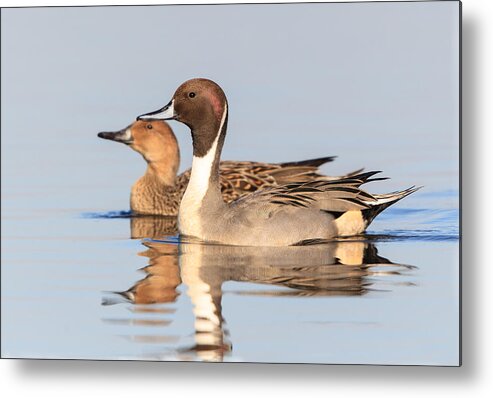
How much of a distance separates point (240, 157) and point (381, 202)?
0.75 m

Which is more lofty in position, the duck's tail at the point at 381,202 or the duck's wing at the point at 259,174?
the duck's wing at the point at 259,174

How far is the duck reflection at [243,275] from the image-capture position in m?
6.62

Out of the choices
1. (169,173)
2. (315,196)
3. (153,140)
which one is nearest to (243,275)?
(315,196)

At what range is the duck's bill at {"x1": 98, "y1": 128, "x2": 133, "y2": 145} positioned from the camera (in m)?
6.99

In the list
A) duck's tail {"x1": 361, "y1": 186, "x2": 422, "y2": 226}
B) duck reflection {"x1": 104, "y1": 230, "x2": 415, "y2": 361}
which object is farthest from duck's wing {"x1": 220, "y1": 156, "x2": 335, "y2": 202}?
duck reflection {"x1": 104, "y1": 230, "x2": 415, "y2": 361}

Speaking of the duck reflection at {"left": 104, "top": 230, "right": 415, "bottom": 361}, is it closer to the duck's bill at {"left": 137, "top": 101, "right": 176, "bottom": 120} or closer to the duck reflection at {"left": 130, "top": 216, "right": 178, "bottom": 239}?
the duck reflection at {"left": 130, "top": 216, "right": 178, "bottom": 239}

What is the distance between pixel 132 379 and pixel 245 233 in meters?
0.89

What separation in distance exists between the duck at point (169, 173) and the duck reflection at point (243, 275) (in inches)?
17.1

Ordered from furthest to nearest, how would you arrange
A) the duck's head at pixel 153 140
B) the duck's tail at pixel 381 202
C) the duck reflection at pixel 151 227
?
the duck reflection at pixel 151 227
the duck's head at pixel 153 140
the duck's tail at pixel 381 202

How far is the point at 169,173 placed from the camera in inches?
316

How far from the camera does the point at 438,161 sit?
21.5 ft

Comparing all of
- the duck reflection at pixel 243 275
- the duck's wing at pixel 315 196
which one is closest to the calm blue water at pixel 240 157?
the duck reflection at pixel 243 275

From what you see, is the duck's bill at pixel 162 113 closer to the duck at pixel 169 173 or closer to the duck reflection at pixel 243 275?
A: the duck at pixel 169 173

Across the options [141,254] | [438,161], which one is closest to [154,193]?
[141,254]
